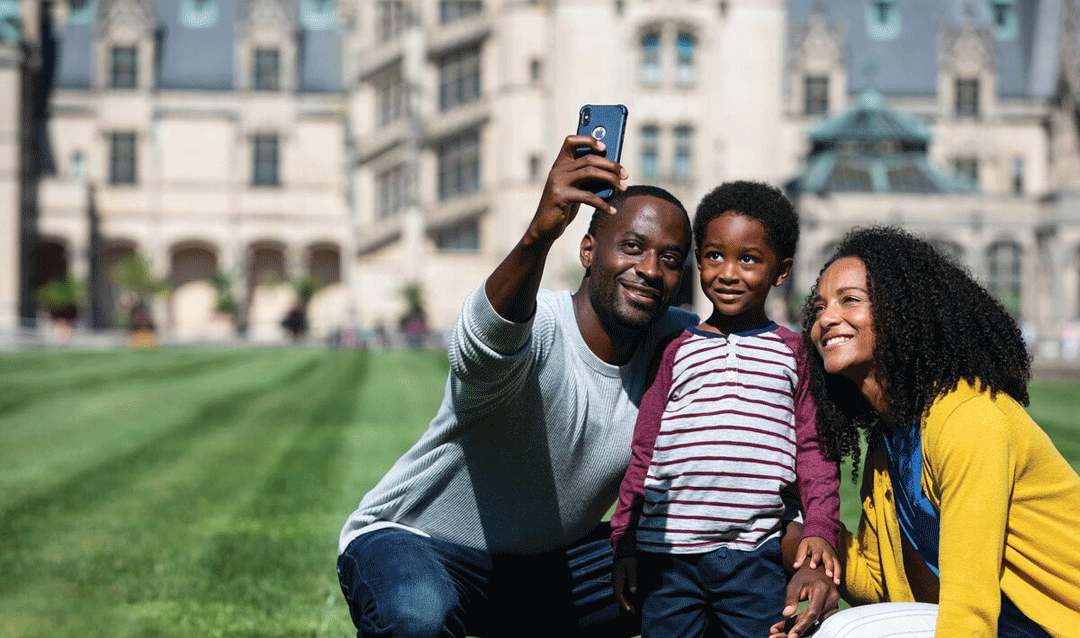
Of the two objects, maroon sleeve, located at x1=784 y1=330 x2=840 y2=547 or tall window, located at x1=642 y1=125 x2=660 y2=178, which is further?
tall window, located at x1=642 y1=125 x2=660 y2=178

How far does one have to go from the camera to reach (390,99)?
4850 cm

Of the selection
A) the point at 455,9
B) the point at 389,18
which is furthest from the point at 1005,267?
the point at 389,18

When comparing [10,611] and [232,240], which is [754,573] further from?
[232,240]

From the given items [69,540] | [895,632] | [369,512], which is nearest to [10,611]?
[69,540]

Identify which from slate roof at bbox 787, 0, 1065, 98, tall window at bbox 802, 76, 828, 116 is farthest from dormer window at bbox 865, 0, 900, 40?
tall window at bbox 802, 76, 828, 116

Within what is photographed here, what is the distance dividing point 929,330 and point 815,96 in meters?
49.0

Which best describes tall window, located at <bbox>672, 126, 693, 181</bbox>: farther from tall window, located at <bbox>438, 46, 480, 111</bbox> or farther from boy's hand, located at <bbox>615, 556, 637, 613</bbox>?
boy's hand, located at <bbox>615, 556, 637, 613</bbox>

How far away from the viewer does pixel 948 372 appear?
137 inches

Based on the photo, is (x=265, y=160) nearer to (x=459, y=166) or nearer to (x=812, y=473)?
(x=459, y=166)

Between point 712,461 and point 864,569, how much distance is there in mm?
722

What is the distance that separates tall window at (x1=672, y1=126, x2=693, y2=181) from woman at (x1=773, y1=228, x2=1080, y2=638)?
3706 centimetres

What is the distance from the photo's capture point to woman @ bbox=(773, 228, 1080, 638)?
10.7ft

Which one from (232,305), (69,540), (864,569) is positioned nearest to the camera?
(864,569)

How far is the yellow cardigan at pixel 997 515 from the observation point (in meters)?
3.25
